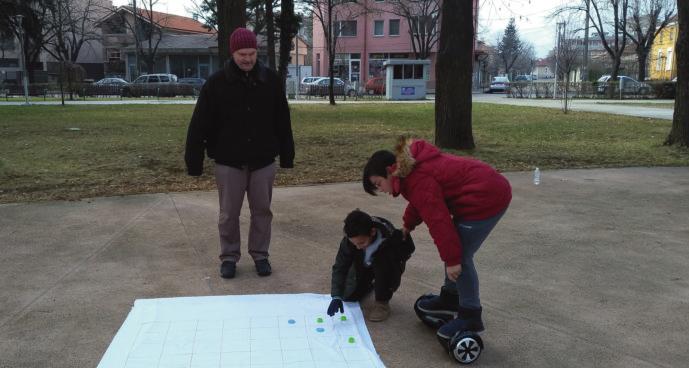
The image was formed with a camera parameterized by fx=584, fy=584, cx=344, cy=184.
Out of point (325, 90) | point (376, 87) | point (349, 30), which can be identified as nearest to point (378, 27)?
point (349, 30)

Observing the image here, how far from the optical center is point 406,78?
35062 millimetres

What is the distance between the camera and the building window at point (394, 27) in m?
53.5

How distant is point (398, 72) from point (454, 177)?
32.7 m

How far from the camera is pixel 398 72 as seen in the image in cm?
3475

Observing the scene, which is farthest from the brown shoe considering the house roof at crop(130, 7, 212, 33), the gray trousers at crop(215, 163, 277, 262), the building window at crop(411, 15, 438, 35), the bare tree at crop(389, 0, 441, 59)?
the house roof at crop(130, 7, 212, 33)

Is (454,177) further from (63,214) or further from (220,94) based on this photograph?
(63,214)

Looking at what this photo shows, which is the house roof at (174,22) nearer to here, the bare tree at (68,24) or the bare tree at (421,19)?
the bare tree at (68,24)

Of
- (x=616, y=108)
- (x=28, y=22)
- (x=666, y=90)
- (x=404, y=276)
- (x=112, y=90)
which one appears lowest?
(x=404, y=276)

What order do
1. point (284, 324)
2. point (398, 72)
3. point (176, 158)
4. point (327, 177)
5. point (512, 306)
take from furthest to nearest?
point (398, 72) < point (176, 158) < point (327, 177) < point (512, 306) < point (284, 324)

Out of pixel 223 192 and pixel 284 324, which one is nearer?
pixel 284 324

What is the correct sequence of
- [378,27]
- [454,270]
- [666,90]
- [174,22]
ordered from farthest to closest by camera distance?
[174,22] < [378,27] < [666,90] < [454,270]

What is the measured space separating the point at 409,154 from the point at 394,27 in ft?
175

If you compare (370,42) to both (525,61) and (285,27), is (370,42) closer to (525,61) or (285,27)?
(285,27)

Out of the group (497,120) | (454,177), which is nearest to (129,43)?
(497,120)
